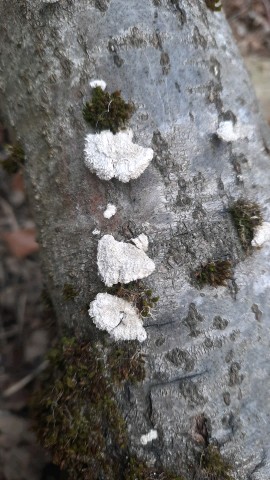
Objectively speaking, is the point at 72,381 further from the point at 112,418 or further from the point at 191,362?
the point at 191,362

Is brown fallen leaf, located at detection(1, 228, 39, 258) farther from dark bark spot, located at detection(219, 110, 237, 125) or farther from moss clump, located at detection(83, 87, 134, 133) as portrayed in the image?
dark bark spot, located at detection(219, 110, 237, 125)

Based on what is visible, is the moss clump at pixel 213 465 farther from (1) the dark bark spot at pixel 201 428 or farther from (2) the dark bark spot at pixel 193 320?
→ (2) the dark bark spot at pixel 193 320

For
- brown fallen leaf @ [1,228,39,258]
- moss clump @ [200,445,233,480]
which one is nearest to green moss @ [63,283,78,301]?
moss clump @ [200,445,233,480]

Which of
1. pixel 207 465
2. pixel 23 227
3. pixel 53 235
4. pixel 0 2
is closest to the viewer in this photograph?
pixel 207 465

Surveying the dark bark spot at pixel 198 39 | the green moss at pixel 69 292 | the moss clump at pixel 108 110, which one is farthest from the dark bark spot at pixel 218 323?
the dark bark spot at pixel 198 39

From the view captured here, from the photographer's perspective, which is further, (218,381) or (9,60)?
(9,60)

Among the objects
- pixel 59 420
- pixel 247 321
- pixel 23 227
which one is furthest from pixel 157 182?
pixel 23 227

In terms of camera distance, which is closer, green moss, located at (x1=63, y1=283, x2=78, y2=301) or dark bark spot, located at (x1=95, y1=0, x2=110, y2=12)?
dark bark spot, located at (x1=95, y1=0, x2=110, y2=12)
